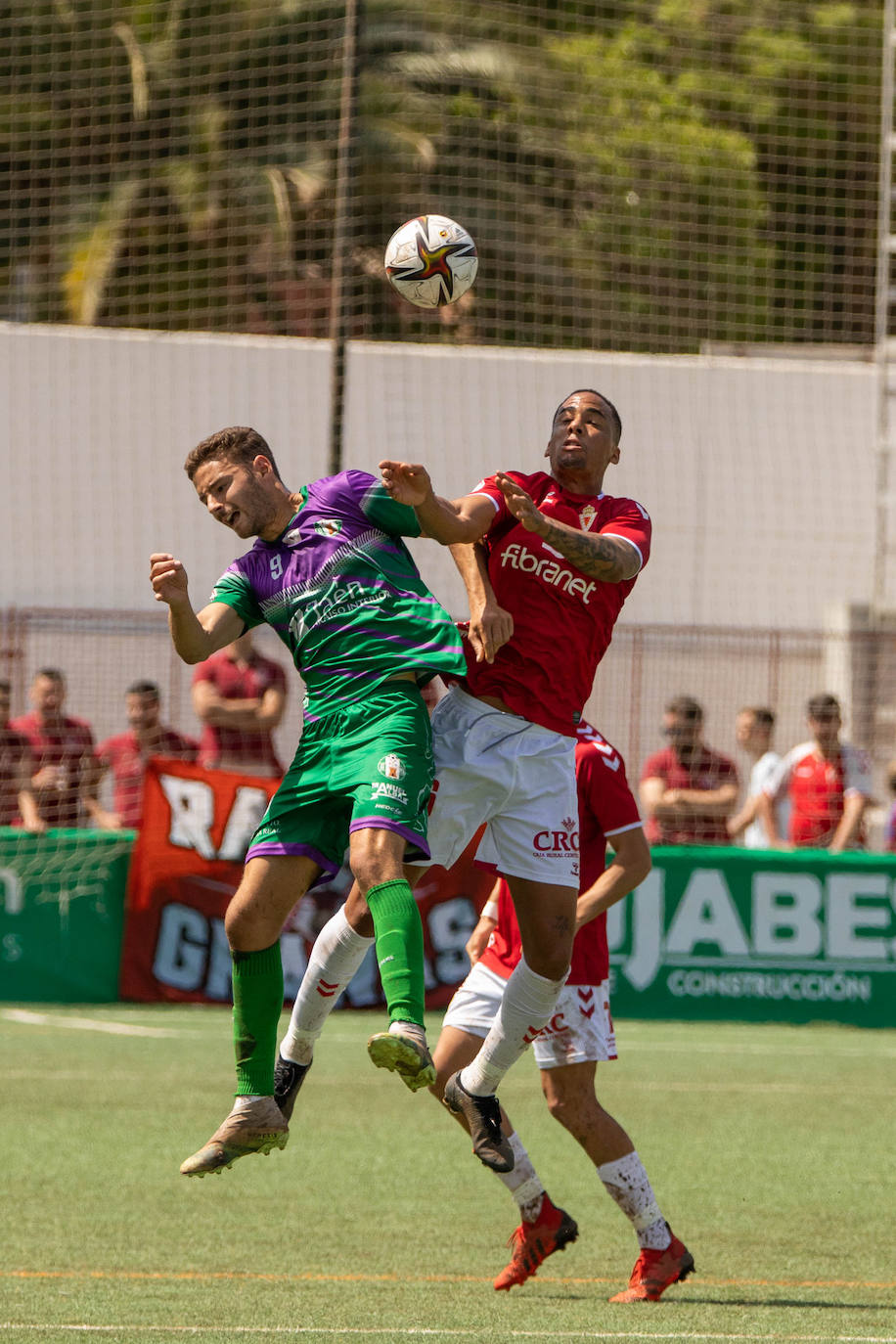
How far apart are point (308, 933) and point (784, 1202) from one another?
614 cm

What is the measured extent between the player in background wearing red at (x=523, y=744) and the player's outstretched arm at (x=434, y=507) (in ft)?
0.07

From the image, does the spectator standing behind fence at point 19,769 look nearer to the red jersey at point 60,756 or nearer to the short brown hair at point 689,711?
the red jersey at point 60,756

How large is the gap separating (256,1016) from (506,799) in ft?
3.61

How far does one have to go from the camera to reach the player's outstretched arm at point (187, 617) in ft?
20.6

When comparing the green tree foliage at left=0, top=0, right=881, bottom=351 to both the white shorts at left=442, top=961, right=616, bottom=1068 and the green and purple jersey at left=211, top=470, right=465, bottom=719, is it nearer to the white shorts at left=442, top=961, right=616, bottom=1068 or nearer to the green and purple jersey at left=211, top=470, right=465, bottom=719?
the white shorts at left=442, top=961, right=616, bottom=1068

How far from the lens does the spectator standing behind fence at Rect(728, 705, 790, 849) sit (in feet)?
51.2

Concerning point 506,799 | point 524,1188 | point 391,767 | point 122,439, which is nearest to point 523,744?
point 506,799

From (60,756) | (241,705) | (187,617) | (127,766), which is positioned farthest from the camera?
(127,766)

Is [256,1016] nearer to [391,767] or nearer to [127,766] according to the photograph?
[391,767]

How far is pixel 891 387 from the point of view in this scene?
71.5ft

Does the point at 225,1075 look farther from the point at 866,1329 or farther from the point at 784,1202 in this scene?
the point at 866,1329

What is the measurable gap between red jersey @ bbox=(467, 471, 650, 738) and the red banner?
7.90m

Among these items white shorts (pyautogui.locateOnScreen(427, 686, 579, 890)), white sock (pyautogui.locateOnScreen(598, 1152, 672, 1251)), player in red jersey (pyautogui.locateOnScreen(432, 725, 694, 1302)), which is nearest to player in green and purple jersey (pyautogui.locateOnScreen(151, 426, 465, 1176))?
white shorts (pyautogui.locateOnScreen(427, 686, 579, 890))

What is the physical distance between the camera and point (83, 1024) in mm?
14617
